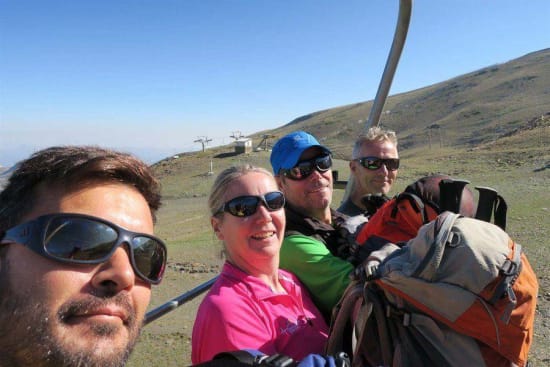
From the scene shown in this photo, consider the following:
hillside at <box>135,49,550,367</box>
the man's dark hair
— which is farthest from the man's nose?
hillside at <box>135,49,550,367</box>

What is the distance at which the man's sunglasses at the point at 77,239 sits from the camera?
1.23 metres

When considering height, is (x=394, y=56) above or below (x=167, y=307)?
above

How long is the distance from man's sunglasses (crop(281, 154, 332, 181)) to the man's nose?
4.92ft

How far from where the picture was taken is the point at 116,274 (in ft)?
4.42

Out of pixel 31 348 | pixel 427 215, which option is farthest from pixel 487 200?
pixel 31 348

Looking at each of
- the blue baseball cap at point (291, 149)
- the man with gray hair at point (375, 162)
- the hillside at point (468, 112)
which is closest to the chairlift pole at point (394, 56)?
the man with gray hair at point (375, 162)

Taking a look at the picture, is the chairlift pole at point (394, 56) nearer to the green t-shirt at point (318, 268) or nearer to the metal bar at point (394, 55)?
the metal bar at point (394, 55)

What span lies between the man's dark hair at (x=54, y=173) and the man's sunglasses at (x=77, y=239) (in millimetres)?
85

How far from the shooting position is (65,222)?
1298mm

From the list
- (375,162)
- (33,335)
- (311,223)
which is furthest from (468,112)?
(33,335)

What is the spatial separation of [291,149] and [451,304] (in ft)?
4.94

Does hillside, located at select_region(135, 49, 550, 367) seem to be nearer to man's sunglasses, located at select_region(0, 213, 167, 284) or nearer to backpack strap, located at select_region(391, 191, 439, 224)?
backpack strap, located at select_region(391, 191, 439, 224)

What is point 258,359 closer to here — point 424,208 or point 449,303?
point 449,303

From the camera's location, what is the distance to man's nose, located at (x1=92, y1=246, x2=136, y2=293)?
51.6 inches
